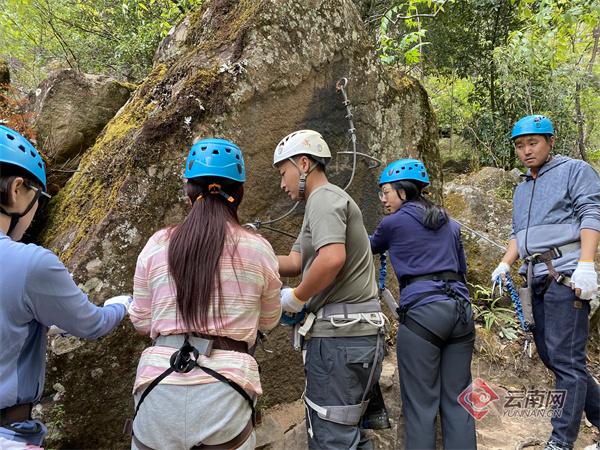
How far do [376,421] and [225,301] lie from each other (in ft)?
5.59

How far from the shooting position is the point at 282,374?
13.8 feet

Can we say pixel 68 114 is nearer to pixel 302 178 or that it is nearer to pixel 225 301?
pixel 302 178

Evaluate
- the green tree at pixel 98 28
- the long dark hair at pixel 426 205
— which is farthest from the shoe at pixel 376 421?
the green tree at pixel 98 28

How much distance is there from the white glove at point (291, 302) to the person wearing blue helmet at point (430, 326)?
3.17 ft

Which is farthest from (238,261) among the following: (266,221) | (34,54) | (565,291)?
(34,54)

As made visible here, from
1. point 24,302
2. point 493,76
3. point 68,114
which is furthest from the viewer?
point 493,76

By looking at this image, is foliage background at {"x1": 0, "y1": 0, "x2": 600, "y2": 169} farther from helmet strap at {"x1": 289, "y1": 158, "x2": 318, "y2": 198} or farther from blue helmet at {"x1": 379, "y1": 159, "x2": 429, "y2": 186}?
helmet strap at {"x1": 289, "y1": 158, "x2": 318, "y2": 198}

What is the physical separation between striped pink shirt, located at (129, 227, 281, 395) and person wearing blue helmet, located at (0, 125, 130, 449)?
28cm

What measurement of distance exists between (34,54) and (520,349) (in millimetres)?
13307

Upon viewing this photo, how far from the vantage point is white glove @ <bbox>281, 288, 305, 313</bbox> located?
2.72 m

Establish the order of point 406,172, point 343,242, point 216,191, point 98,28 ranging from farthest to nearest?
point 98,28 → point 406,172 → point 343,242 → point 216,191

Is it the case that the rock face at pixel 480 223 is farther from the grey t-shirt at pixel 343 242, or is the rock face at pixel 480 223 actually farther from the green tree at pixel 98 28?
the green tree at pixel 98 28

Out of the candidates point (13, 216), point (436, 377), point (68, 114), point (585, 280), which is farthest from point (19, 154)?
point (585, 280)

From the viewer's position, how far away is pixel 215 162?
2.24m
